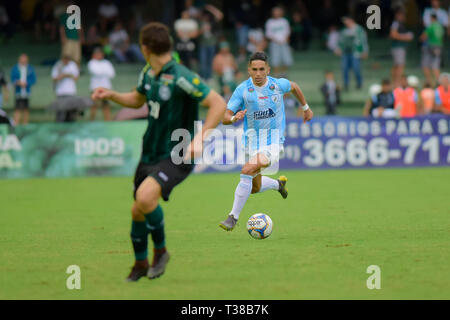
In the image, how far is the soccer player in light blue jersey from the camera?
435 inches

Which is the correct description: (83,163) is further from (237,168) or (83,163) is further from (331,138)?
(331,138)

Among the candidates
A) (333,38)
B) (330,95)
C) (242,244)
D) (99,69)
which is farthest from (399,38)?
(242,244)

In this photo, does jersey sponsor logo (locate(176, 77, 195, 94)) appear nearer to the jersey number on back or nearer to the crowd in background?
the jersey number on back

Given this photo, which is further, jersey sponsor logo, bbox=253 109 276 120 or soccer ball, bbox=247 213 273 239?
jersey sponsor logo, bbox=253 109 276 120

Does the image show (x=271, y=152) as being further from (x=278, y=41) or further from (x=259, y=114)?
(x=278, y=41)

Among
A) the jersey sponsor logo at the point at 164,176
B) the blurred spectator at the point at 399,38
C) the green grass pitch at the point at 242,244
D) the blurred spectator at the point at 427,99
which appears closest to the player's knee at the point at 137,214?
the jersey sponsor logo at the point at 164,176

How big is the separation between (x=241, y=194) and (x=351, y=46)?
1597cm

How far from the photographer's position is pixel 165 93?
7.64 m

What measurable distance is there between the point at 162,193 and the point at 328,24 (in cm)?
2342

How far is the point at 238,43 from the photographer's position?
28906 millimetres

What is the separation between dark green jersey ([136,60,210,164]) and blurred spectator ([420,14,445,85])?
65.7ft

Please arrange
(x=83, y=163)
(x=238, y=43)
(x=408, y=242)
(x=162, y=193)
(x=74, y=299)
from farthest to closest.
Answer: (x=238, y=43) → (x=83, y=163) → (x=408, y=242) → (x=162, y=193) → (x=74, y=299)

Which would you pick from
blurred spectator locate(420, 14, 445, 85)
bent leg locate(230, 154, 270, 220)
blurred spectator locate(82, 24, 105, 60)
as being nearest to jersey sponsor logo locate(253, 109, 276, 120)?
bent leg locate(230, 154, 270, 220)
